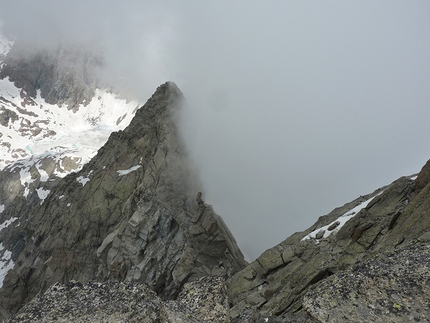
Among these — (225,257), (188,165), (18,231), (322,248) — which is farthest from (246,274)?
(18,231)

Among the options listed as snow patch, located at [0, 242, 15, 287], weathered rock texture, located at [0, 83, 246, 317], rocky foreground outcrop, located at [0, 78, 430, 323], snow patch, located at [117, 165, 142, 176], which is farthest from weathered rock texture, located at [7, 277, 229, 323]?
snow patch, located at [0, 242, 15, 287]

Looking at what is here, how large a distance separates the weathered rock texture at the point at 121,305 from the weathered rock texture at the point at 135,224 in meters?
28.9

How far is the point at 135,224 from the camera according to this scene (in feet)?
148

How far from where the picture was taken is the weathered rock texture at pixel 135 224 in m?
41.2

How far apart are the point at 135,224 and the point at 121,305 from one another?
36.5 meters

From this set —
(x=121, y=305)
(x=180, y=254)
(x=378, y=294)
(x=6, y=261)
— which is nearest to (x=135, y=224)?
(x=180, y=254)

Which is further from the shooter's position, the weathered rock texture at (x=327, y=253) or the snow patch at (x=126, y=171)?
the snow patch at (x=126, y=171)

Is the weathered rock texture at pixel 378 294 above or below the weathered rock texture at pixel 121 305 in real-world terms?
below

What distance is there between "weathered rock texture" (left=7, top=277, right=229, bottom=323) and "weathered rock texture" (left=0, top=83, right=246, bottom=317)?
28919mm

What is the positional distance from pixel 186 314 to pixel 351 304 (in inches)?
219

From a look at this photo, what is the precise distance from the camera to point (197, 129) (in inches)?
2896

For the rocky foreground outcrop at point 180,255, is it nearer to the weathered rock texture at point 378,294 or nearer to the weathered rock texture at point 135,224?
the weathered rock texture at point 378,294

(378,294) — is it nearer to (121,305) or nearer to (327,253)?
(121,305)

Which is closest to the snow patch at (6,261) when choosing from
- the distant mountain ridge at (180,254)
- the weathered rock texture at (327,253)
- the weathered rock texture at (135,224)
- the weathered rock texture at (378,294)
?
the distant mountain ridge at (180,254)
